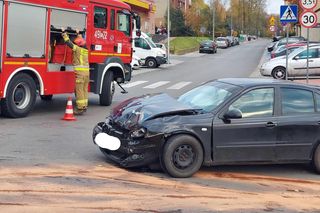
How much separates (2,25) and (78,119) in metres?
2.66

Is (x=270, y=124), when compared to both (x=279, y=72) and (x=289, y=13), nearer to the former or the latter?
(x=289, y=13)

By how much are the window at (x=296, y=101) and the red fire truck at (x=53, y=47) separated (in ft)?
20.2

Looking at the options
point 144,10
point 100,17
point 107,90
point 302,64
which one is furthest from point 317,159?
point 144,10

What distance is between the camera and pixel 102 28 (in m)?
14.3

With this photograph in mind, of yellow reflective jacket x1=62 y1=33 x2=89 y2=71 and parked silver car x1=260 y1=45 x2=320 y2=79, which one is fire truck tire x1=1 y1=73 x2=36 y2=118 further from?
parked silver car x1=260 y1=45 x2=320 y2=79

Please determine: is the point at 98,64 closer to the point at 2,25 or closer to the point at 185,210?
the point at 2,25

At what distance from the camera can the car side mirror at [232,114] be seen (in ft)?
24.3

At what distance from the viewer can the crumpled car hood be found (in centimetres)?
738

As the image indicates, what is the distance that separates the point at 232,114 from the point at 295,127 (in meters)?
1.08

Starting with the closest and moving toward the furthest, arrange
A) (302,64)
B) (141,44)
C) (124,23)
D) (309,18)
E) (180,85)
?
(124,23) → (309,18) → (180,85) → (302,64) → (141,44)

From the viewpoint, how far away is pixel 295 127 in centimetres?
780

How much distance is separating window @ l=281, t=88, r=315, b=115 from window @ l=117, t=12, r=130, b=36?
7.93 m

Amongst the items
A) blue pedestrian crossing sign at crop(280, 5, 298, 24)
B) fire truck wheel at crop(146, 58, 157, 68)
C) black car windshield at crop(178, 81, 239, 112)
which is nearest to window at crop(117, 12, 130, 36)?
blue pedestrian crossing sign at crop(280, 5, 298, 24)

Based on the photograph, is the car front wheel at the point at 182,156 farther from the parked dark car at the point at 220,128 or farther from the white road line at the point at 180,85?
the white road line at the point at 180,85
